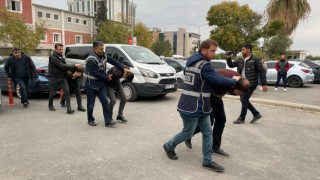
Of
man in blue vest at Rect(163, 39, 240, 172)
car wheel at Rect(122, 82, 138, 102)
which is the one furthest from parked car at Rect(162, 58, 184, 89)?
man in blue vest at Rect(163, 39, 240, 172)

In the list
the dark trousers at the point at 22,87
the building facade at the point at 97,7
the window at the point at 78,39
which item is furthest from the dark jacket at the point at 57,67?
the building facade at the point at 97,7

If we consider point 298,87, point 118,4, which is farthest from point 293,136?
point 118,4

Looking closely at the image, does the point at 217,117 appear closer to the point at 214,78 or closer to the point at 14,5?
the point at 214,78

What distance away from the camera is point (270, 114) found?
7.70 metres

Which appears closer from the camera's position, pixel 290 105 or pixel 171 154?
pixel 171 154

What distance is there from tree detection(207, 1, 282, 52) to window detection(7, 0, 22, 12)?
2854cm

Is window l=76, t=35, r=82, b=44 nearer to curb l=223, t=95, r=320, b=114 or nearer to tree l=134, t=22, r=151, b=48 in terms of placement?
tree l=134, t=22, r=151, b=48

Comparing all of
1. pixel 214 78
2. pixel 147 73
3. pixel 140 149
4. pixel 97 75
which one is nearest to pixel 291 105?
pixel 147 73

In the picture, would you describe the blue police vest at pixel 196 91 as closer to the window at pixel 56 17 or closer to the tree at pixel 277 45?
the tree at pixel 277 45

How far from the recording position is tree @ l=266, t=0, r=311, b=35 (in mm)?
21953

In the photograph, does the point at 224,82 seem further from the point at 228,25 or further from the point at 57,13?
the point at 57,13

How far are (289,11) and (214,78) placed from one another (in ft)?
70.5

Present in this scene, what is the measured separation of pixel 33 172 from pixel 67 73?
4066 mm

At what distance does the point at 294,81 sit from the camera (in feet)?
49.0
